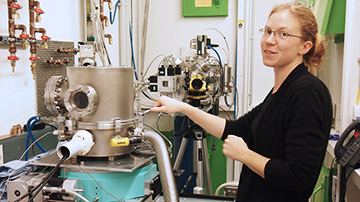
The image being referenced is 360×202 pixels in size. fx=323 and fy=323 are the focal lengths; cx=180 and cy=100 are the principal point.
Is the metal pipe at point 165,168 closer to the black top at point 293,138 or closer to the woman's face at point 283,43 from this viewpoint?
the black top at point 293,138

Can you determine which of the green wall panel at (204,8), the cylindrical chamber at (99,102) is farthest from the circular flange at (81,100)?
the green wall panel at (204,8)

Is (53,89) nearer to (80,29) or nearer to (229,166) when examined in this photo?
(80,29)

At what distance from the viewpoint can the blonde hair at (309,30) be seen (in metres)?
0.99

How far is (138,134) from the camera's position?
1163 mm

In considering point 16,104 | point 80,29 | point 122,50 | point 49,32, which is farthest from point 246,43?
point 16,104

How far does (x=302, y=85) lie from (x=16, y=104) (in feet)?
4.58

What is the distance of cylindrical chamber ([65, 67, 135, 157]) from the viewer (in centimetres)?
109

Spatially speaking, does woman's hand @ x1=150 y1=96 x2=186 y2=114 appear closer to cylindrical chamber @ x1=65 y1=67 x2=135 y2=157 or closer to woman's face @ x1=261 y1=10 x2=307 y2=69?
cylindrical chamber @ x1=65 y1=67 x2=135 y2=157

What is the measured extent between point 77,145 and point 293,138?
66 cm

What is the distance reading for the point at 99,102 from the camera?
1102 mm

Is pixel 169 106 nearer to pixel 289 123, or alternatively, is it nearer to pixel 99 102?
pixel 99 102

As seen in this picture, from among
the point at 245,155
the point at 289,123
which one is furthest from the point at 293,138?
the point at 245,155

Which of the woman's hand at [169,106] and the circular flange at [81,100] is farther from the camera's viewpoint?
the woman's hand at [169,106]

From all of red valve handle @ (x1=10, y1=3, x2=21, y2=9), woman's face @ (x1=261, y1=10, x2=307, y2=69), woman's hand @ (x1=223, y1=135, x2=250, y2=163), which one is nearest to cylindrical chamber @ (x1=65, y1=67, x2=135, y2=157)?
woman's hand @ (x1=223, y1=135, x2=250, y2=163)
